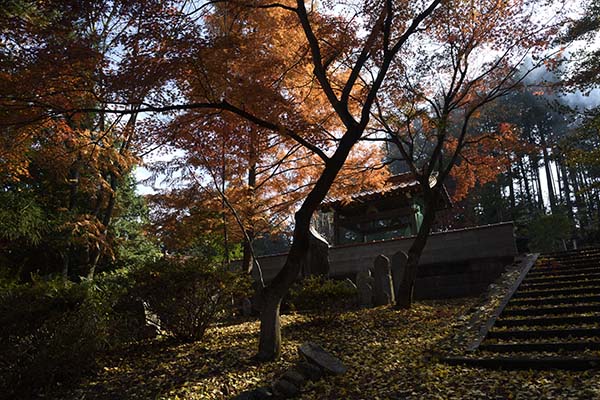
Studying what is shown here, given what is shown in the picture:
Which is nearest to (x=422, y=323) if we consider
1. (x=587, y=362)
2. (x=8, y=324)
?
(x=587, y=362)

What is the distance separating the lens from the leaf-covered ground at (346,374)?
173 inches

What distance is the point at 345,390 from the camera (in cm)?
477

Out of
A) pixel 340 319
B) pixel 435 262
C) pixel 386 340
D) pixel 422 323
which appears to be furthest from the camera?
pixel 435 262

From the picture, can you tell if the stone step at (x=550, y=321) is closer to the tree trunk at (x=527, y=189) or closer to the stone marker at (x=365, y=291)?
the stone marker at (x=365, y=291)

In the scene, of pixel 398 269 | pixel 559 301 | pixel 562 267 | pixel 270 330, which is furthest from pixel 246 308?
pixel 562 267

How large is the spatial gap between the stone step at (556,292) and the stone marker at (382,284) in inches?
117

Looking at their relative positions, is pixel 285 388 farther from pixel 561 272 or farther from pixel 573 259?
pixel 573 259

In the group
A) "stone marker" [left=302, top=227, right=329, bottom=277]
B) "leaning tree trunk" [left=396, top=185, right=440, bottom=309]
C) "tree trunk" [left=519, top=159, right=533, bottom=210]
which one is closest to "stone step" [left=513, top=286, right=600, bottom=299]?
"leaning tree trunk" [left=396, top=185, right=440, bottom=309]

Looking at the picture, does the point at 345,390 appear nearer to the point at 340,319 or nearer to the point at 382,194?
the point at 340,319

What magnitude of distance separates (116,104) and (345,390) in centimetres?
522

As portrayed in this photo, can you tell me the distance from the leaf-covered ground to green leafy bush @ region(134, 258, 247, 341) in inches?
14.9

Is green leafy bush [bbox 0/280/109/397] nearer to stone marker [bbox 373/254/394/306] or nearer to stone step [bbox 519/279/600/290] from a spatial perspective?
stone marker [bbox 373/254/394/306]

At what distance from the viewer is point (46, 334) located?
4.85m

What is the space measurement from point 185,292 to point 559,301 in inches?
275
